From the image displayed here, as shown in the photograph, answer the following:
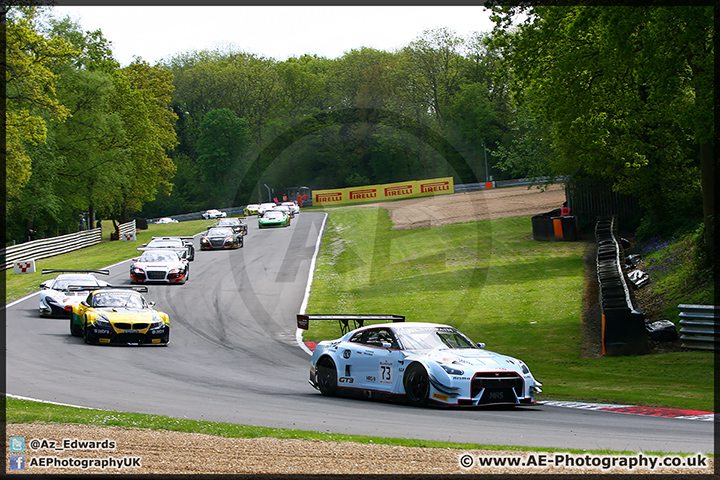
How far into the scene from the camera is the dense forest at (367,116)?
21844 mm

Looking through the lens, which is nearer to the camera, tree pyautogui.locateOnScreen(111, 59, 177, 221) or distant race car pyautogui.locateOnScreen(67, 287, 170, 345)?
distant race car pyautogui.locateOnScreen(67, 287, 170, 345)

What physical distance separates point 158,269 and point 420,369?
22025 mm

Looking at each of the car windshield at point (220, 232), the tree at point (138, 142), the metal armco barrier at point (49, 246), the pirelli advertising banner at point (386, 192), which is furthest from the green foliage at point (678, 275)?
the pirelli advertising banner at point (386, 192)

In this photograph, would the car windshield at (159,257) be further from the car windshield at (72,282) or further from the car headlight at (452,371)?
the car headlight at (452,371)

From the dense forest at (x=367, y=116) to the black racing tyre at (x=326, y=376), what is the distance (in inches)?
464

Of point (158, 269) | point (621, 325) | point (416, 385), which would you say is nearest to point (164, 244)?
point (158, 269)

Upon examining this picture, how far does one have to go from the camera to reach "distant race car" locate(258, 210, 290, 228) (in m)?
59.7

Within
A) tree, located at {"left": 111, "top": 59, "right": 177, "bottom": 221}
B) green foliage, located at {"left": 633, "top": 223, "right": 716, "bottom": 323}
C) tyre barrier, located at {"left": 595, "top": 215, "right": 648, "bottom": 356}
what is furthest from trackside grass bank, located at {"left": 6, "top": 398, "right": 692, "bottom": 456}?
tree, located at {"left": 111, "top": 59, "right": 177, "bottom": 221}

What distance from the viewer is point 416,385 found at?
1171 cm

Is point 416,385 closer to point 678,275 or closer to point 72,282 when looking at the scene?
point 678,275

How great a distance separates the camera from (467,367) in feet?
36.8

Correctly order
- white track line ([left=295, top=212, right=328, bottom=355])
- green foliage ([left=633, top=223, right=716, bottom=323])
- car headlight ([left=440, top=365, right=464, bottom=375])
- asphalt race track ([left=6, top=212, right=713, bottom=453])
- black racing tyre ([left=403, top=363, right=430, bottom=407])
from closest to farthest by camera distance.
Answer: asphalt race track ([left=6, top=212, right=713, bottom=453]) → car headlight ([left=440, top=365, right=464, bottom=375]) → black racing tyre ([left=403, top=363, right=430, bottom=407]) → white track line ([left=295, top=212, right=328, bottom=355]) → green foliage ([left=633, top=223, right=716, bottom=323])

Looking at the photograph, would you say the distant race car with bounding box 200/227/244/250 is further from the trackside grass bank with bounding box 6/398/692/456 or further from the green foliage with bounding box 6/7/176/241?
the trackside grass bank with bounding box 6/398/692/456

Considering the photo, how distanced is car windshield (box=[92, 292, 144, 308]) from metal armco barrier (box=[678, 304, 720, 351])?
14455 mm
